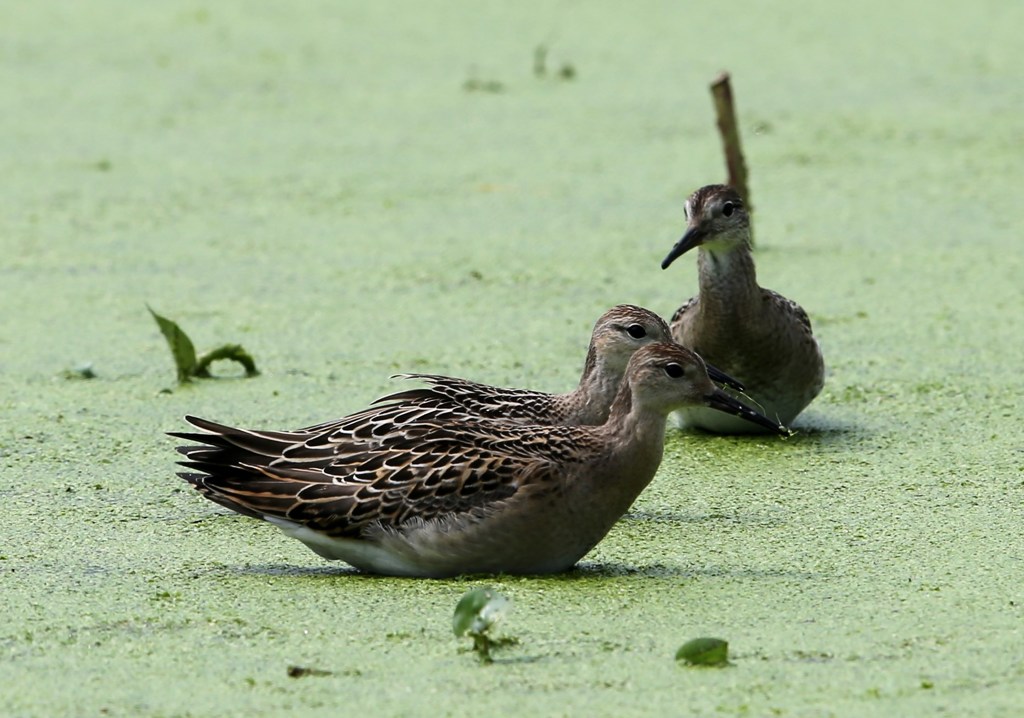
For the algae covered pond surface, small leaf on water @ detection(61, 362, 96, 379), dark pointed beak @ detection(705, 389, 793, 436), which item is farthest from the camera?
small leaf on water @ detection(61, 362, 96, 379)

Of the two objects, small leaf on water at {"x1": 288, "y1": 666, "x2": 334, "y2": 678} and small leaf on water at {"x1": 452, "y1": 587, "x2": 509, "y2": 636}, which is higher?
small leaf on water at {"x1": 452, "y1": 587, "x2": 509, "y2": 636}

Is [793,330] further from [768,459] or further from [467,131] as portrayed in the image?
[467,131]

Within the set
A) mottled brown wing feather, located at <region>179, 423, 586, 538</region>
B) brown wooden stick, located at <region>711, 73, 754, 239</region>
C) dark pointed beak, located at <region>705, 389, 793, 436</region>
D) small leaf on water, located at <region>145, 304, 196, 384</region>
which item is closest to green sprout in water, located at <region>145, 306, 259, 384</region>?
small leaf on water, located at <region>145, 304, 196, 384</region>

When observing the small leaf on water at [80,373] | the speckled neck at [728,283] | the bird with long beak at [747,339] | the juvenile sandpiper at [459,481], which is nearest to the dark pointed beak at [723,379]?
the bird with long beak at [747,339]

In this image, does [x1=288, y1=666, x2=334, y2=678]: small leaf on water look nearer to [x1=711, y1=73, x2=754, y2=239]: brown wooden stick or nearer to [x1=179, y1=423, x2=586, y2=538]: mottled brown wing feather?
[x1=179, y1=423, x2=586, y2=538]: mottled brown wing feather

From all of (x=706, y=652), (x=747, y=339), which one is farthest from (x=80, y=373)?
(x=706, y=652)

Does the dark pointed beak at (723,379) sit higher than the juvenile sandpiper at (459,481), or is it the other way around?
the dark pointed beak at (723,379)

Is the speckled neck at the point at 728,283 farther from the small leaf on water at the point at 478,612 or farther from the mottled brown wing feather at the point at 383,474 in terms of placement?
the small leaf on water at the point at 478,612

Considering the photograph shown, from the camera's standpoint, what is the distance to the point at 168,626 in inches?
150

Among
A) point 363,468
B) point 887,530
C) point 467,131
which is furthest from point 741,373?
point 467,131

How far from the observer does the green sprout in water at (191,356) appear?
5.82 m

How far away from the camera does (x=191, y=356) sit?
5.91 m

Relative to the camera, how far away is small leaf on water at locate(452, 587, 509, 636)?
3.51m

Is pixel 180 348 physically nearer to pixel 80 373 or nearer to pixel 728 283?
pixel 80 373
